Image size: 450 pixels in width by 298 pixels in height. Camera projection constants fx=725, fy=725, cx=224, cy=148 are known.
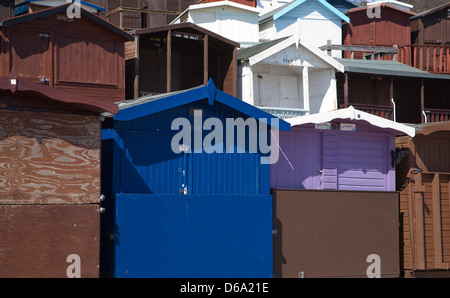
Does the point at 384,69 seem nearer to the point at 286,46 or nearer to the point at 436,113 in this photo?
the point at 436,113

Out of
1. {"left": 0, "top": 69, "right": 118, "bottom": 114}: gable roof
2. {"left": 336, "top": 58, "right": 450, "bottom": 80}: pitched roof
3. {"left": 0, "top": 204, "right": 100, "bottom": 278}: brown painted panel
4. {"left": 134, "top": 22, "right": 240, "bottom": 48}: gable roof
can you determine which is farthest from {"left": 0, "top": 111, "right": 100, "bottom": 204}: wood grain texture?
{"left": 336, "top": 58, "right": 450, "bottom": 80}: pitched roof

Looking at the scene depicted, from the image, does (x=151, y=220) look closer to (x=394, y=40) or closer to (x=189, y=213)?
(x=189, y=213)

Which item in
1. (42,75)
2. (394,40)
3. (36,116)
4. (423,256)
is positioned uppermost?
(394,40)

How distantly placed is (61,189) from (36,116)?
1.32 m

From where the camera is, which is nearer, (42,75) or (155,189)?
(155,189)

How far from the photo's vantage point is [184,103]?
48.6 ft

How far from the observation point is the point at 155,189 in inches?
575

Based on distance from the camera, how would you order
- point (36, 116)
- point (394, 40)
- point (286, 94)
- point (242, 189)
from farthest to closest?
point (394, 40) < point (286, 94) < point (242, 189) < point (36, 116)

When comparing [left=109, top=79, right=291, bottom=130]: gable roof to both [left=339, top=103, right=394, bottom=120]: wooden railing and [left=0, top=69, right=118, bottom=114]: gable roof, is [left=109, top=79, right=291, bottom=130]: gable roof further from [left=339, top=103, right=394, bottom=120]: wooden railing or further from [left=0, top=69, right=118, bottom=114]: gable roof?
[left=339, top=103, right=394, bottom=120]: wooden railing

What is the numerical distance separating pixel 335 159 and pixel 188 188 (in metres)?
4.90

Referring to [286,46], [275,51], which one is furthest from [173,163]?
[286,46]

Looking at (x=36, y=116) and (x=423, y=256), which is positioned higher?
(x=36, y=116)

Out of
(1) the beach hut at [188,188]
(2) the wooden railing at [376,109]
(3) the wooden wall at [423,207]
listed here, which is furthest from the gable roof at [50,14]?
(3) the wooden wall at [423,207]

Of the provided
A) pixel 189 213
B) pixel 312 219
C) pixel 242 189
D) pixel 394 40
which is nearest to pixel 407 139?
pixel 312 219
